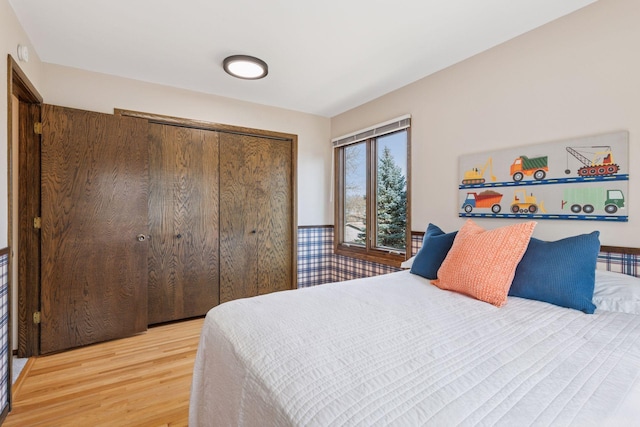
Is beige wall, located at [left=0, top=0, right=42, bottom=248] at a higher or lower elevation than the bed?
higher

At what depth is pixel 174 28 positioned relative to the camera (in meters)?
2.09

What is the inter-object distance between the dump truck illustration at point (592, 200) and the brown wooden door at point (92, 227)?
126 inches

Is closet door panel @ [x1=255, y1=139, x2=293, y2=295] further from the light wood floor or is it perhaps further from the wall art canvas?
the wall art canvas

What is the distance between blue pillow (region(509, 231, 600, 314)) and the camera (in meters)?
1.47

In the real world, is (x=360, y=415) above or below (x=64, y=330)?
above

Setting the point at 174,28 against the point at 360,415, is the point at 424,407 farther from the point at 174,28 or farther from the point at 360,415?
Result: the point at 174,28

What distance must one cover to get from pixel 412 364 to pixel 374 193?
2.63 meters

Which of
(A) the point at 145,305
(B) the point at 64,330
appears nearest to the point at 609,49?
(A) the point at 145,305

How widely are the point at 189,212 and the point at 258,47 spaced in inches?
66.7

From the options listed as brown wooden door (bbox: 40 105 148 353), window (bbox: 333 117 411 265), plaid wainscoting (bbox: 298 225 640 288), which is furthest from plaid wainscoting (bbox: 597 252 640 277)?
brown wooden door (bbox: 40 105 148 353)

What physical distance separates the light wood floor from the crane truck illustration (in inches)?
106

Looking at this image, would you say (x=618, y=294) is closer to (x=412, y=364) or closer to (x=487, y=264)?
(x=487, y=264)

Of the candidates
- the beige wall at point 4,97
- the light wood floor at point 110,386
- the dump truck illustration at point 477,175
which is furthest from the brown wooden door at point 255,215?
the dump truck illustration at point 477,175

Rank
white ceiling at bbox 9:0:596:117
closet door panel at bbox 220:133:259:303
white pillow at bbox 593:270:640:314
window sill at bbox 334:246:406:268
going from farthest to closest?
closet door panel at bbox 220:133:259:303, window sill at bbox 334:246:406:268, white ceiling at bbox 9:0:596:117, white pillow at bbox 593:270:640:314
